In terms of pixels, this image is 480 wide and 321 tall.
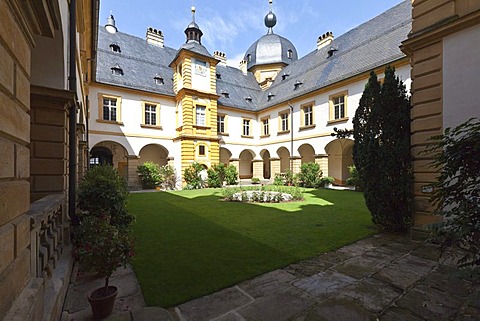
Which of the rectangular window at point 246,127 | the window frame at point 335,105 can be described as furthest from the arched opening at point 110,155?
the window frame at point 335,105

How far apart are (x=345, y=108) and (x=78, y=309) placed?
17987 millimetres

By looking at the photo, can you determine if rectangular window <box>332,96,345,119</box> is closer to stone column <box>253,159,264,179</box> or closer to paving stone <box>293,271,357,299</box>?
stone column <box>253,159,264,179</box>

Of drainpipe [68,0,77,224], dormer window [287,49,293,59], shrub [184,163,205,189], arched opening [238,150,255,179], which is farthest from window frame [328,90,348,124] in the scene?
dormer window [287,49,293,59]

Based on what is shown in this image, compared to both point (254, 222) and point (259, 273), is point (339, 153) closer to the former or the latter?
point (254, 222)

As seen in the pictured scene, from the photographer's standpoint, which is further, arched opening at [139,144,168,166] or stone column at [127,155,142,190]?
arched opening at [139,144,168,166]

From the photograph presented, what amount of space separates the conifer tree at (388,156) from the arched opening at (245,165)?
21870 millimetres

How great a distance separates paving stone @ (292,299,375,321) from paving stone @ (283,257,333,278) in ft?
2.64

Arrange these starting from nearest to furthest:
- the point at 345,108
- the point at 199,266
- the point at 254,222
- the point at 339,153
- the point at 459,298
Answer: the point at 459,298
the point at 199,266
the point at 254,222
the point at 345,108
the point at 339,153

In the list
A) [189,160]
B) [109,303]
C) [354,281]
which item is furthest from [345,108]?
[109,303]


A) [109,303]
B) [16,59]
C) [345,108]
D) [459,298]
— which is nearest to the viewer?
[16,59]

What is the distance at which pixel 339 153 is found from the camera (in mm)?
20453

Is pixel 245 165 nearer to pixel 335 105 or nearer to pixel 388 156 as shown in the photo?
pixel 335 105

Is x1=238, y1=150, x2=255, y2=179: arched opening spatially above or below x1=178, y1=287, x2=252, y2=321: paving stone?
above

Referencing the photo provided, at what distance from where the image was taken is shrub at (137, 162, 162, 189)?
18.3 meters
